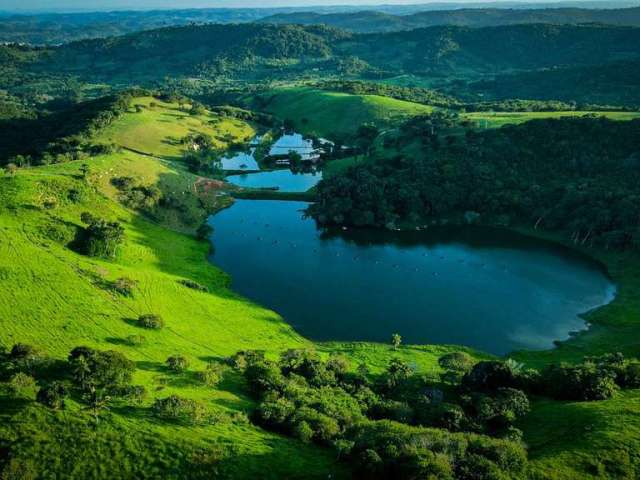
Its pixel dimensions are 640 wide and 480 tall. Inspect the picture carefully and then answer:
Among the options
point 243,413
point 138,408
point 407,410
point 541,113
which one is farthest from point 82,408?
point 541,113

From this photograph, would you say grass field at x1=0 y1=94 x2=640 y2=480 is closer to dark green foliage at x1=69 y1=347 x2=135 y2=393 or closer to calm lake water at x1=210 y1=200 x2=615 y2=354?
dark green foliage at x1=69 y1=347 x2=135 y2=393

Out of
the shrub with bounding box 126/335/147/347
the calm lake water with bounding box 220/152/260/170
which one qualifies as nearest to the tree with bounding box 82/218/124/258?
the shrub with bounding box 126/335/147/347

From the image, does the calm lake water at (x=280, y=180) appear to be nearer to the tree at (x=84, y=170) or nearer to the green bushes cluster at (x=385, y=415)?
the tree at (x=84, y=170)

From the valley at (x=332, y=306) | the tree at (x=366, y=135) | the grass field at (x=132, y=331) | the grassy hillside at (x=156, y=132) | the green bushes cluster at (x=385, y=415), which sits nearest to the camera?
the green bushes cluster at (x=385, y=415)

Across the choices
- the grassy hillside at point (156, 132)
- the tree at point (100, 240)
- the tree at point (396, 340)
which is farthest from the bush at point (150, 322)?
the grassy hillside at point (156, 132)

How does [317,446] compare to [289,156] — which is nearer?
[317,446]

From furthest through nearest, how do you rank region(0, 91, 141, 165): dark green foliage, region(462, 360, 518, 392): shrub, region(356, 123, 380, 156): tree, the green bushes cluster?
region(356, 123, 380, 156): tree
region(0, 91, 141, 165): dark green foliage
region(462, 360, 518, 392): shrub
the green bushes cluster

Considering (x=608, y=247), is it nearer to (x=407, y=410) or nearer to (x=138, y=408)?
(x=407, y=410)
